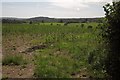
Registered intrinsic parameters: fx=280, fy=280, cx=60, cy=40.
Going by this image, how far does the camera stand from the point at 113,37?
7391 millimetres

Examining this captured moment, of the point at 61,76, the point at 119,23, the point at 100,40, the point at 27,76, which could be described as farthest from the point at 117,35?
the point at 27,76

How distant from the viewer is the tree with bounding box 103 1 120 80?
738 cm

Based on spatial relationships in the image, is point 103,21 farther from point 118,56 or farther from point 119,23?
point 118,56

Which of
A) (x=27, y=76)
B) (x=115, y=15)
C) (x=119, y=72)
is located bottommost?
(x=27, y=76)

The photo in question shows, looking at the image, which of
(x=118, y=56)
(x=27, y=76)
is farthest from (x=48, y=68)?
(x=118, y=56)

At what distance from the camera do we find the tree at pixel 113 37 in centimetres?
738

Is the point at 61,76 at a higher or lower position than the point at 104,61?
lower

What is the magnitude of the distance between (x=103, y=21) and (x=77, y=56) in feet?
22.3

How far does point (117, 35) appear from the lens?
7.36 m

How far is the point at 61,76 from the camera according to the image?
33.1 feet

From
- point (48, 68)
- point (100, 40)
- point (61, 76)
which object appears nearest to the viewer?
point (100, 40)

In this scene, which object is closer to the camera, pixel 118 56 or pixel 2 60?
pixel 118 56

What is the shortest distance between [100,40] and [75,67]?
4.00 meters

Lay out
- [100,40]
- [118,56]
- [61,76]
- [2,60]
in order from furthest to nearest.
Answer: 1. [2,60]
2. [61,76]
3. [100,40]
4. [118,56]
